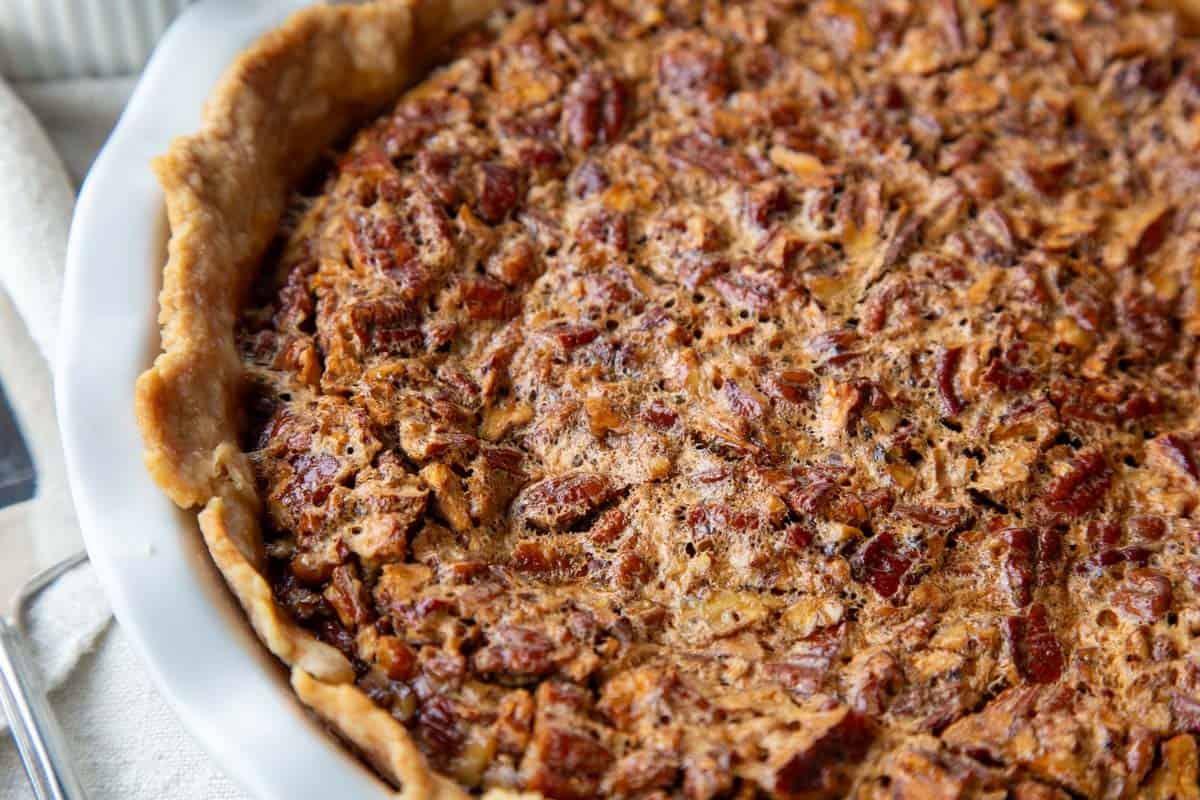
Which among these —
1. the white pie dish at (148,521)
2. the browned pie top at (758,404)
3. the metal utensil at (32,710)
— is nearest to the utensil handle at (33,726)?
the metal utensil at (32,710)

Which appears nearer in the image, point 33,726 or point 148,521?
point 148,521

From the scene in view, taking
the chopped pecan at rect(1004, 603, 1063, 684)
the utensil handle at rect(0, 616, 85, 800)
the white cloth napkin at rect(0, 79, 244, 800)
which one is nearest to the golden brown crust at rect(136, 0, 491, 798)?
the white cloth napkin at rect(0, 79, 244, 800)

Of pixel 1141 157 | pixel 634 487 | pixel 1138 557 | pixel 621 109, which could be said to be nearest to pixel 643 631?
pixel 634 487

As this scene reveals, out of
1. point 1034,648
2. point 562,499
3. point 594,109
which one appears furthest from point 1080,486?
point 594,109

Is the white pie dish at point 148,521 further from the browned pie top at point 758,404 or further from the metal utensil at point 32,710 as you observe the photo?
the metal utensil at point 32,710

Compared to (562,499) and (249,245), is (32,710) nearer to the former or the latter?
(249,245)

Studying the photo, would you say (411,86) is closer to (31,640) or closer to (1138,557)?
(31,640)
